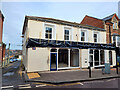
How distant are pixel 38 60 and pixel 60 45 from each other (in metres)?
3.12

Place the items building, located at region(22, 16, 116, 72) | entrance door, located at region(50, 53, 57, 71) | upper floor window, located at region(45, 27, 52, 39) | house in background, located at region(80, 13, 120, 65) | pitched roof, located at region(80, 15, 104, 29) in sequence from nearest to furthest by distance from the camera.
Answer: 1. building, located at region(22, 16, 116, 72)
2. entrance door, located at region(50, 53, 57, 71)
3. upper floor window, located at region(45, 27, 52, 39)
4. house in background, located at region(80, 13, 120, 65)
5. pitched roof, located at region(80, 15, 104, 29)

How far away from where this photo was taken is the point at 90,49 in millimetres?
13164

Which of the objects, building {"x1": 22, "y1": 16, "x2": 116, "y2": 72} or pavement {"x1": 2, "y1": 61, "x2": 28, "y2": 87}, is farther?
building {"x1": 22, "y1": 16, "x2": 116, "y2": 72}

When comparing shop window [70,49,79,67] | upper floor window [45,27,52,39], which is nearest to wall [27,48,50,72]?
upper floor window [45,27,52,39]

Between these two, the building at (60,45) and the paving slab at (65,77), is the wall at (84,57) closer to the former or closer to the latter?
the building at (60,45)


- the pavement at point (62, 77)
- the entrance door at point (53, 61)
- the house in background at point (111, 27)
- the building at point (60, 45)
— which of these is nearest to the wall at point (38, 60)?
the building at point (60, 45)

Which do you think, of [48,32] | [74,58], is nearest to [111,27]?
[74,58]

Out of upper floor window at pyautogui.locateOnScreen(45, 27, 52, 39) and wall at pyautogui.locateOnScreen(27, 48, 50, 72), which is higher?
upper floor window at pyautogui.locateOnScreen(45, 27, 52, 39)

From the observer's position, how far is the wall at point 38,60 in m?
9.41

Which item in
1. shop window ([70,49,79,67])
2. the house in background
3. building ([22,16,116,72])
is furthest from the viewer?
the house in background

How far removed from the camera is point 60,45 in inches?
432

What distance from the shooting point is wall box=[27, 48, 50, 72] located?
9410 mm

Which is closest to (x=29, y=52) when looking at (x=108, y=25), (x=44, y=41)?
(x=44, y=41)

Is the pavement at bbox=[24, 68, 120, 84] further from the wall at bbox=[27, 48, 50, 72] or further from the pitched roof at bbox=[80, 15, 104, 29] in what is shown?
the pitched roof at bbox=[80, 15, 104, 29]
